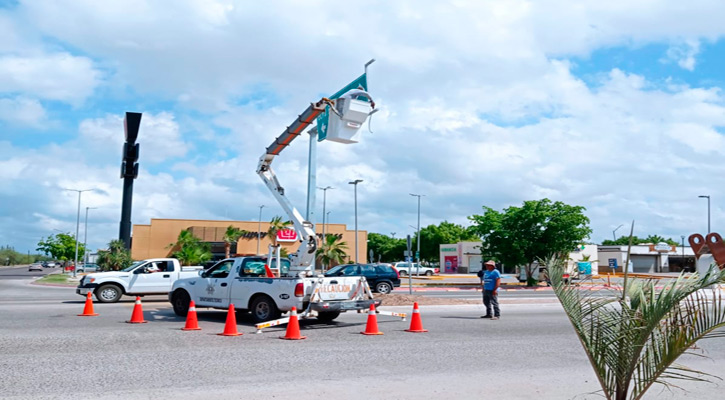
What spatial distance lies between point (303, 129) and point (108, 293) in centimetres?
985

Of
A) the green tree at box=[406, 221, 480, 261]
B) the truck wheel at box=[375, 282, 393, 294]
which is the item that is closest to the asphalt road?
the truck wheel at box=[375, 282, 393, 294]

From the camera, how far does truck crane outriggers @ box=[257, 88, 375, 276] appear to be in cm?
1568

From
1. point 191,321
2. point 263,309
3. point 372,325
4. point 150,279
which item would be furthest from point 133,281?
point 372,325

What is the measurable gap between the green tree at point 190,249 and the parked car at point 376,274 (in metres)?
24.0

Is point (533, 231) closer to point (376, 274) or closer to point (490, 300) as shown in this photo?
point (376, 274)

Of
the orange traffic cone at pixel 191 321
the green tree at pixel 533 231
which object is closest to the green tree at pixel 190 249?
the green tree at pixel 533 231

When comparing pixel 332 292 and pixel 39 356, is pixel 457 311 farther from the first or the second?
pixel 39 356

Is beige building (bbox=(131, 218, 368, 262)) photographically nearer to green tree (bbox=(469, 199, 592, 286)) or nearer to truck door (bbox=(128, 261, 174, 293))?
green tree (bbox=(469, 199, 592, 286))

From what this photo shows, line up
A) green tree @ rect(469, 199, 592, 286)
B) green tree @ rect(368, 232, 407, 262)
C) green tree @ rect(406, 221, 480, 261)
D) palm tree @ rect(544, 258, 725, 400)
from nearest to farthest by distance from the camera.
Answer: palm tree @ rect(544, 258, 725, 400) → green tree @ rect(469, 199, 592, 286) → green tree @ rect(406, 221, 480, 261) → green tree @ rect(368, 232, 407, 262)

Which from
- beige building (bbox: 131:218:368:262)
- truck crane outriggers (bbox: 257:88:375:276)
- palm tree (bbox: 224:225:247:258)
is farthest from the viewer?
beige building (bbox: 131:218:368:262)

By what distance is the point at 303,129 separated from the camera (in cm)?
1766

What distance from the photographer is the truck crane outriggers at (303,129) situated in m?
15.7

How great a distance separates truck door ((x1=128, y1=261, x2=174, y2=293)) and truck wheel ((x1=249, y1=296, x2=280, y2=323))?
843 centimetres

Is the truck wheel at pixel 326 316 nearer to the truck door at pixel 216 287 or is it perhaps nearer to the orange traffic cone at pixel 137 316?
the truck door at pixel 216 287
